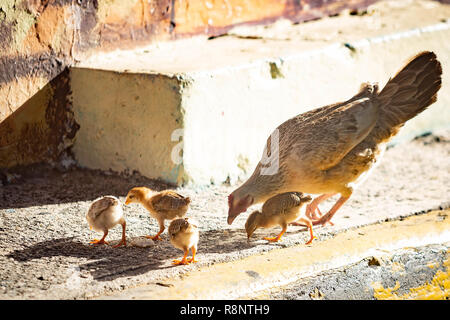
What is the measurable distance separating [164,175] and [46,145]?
1.00 metres

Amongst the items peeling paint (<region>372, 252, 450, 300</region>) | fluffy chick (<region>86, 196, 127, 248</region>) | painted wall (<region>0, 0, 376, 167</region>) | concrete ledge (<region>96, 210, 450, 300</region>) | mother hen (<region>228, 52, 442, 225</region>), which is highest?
painted wall (<region>0, 0, 376, 167</region>)

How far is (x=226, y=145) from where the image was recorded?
5410mm

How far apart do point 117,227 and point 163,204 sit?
48 cm

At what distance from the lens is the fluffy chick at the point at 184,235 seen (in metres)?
3.89

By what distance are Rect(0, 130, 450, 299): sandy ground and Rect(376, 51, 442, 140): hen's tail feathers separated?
67 centimetres

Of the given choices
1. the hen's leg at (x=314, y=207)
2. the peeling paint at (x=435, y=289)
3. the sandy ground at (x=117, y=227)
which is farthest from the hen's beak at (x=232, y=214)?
the peeling paint at (x=435, y=289)

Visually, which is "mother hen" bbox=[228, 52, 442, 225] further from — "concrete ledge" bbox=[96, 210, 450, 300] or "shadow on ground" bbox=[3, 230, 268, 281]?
"concrete ledge" bbox=[96, 210, 450, 300]

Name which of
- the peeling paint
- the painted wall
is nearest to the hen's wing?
the peeling paint

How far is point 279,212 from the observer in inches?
169

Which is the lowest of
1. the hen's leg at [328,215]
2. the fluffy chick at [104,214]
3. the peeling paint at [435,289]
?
the peeling paint at [435,289]

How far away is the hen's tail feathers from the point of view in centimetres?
471

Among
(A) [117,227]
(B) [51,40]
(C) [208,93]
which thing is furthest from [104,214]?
(B) [51,40]

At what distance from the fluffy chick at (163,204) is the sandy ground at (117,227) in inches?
6.4

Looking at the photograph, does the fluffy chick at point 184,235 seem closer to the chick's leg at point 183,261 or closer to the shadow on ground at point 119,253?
the chick's leg at point 183,261
